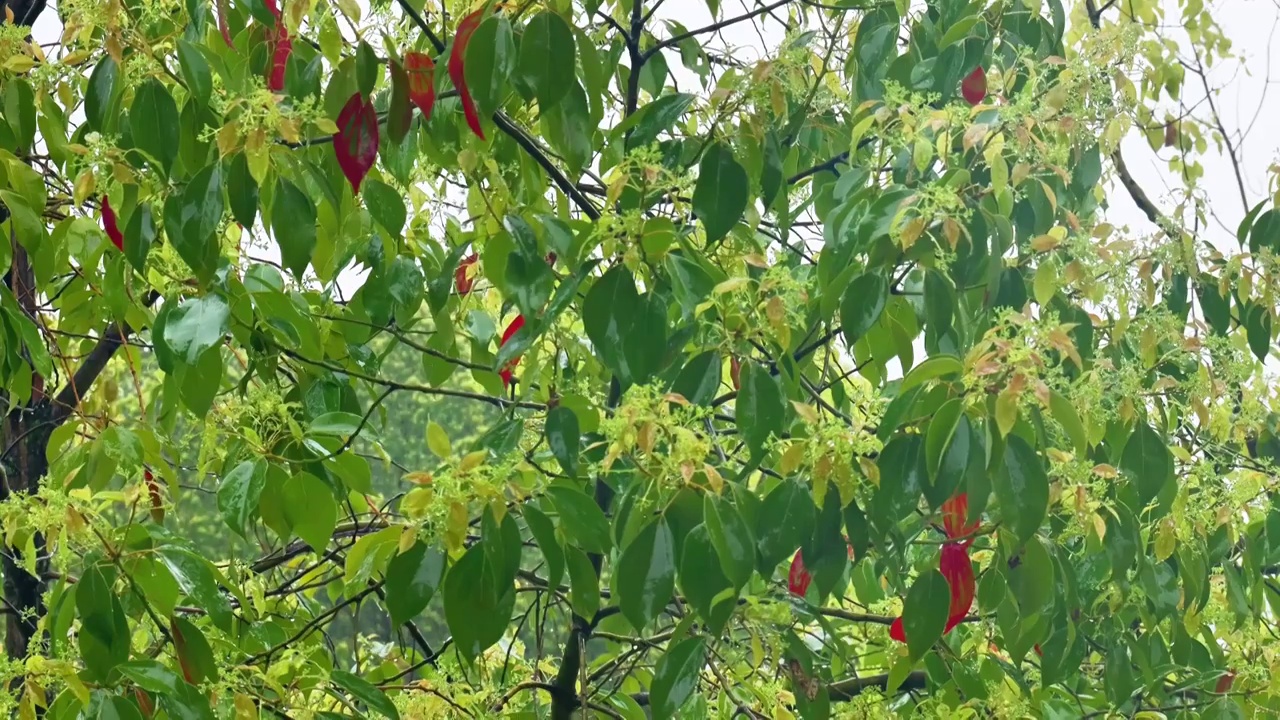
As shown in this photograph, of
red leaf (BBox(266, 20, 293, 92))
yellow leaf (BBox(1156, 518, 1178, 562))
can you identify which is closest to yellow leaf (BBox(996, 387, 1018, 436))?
yellow leaf (BBox(1156, 518, 1178, 562))

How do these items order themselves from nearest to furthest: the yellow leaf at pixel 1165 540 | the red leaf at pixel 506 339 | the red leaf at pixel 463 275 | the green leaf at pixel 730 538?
the green leaf at pixel 730 538, the yellow leaf at pixel 1165 540, the red leaf at pixel 506 339, the red leaf at pixel 463 275

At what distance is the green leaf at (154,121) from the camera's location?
1.10 m

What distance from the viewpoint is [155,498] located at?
1.50 metres

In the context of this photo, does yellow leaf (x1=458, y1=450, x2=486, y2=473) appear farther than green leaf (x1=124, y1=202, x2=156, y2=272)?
No

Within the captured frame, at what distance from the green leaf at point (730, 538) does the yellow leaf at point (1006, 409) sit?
0.20m

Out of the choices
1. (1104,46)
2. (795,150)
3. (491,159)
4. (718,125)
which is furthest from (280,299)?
(1104,46)

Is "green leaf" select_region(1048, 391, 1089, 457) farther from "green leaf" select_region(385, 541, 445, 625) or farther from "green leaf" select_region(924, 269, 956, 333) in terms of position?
"green leaf" select_region(385, 541, 445, 625)

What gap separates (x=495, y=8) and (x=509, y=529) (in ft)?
1.41

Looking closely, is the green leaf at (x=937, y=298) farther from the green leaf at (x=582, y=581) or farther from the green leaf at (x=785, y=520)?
the green leaf at (x=582, y=581)

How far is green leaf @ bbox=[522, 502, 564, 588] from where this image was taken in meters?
1.01

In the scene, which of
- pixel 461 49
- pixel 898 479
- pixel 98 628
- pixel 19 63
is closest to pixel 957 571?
pixel 898 479

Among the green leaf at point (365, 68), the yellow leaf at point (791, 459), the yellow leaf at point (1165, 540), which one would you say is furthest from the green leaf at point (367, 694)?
the yellow leaf at point (1165, 540)

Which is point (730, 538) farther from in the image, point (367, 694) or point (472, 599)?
point (367, 694)

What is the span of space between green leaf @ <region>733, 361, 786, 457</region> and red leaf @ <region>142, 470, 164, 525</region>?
0.73 m
